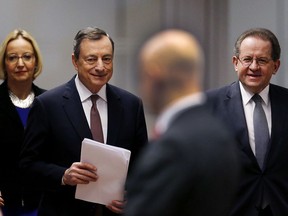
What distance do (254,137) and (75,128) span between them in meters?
0.98

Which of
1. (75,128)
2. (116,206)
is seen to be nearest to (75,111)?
(75,128)

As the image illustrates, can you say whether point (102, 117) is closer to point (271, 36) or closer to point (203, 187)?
point (271, 36)

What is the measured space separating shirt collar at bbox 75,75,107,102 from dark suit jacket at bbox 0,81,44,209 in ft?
2.61

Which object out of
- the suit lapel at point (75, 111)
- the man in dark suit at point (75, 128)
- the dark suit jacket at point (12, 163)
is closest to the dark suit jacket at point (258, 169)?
the man in dark suit at point (75, 128)

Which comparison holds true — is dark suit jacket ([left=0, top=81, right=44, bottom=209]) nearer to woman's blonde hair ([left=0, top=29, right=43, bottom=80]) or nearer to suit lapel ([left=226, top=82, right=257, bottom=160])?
woman's blonde hair ([left=0, top=29, right=43, bottom=80])

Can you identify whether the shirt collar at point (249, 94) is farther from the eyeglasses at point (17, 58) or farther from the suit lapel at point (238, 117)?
the eyeglasses at point (17, 58)

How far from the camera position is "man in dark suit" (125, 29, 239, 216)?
2453 mm

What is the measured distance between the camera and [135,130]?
452 cm

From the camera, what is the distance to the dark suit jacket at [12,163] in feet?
16.6

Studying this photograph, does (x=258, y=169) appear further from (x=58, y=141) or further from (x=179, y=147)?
(x=179, y=147)

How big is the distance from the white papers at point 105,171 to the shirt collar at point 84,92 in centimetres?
41

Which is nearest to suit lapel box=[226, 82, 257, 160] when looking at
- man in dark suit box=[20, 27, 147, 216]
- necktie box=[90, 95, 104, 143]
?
man in dark suit box=[20, 27, 147, 216]

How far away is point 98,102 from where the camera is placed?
4.49m

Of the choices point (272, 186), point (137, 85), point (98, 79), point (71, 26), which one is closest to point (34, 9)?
point (71, 26)
